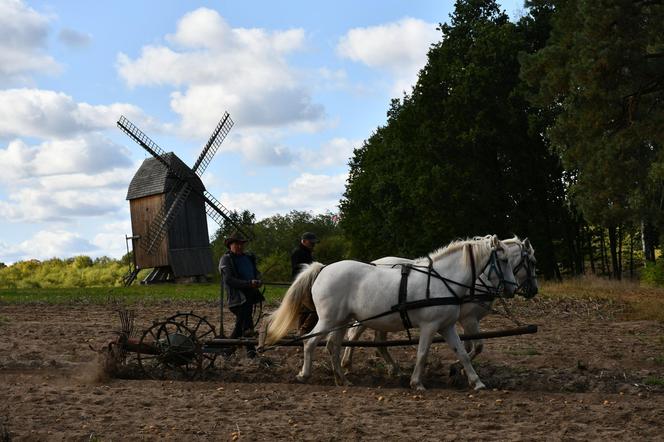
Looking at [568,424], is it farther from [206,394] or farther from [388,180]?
[388,180]

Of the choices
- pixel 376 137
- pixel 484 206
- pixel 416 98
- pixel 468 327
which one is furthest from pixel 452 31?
pixel 468 327

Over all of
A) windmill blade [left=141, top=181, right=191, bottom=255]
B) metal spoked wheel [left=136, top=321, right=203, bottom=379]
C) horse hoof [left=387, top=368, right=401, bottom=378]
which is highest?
windmill blade [left=141, top=181, right=191, bottom=255]

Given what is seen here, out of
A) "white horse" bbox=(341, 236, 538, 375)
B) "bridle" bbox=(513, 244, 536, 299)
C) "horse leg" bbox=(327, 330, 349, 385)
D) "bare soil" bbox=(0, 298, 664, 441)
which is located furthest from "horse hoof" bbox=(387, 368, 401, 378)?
"bridle" bbox=(513, 244, 536, 299)

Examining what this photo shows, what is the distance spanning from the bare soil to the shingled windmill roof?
35113mm

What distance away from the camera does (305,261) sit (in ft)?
45.7

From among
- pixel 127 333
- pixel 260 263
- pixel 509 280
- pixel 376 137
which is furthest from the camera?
pixel 260 263

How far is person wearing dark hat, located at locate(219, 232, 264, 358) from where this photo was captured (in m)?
13.1

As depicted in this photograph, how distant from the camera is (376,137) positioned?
184ft

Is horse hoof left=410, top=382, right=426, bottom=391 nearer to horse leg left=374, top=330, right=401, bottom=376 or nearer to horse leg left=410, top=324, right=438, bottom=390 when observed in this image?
horse leg left=410, top=324, right=438, bottom=390

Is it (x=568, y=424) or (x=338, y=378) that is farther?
(x=338, y=378)

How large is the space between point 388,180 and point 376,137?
11.4 m

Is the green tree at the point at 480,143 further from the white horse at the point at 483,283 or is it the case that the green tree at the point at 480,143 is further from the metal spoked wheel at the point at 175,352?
the metal spoked wheel at the point at 175,352

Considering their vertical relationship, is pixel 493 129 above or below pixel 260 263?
above

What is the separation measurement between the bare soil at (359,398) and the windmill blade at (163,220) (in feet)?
113
